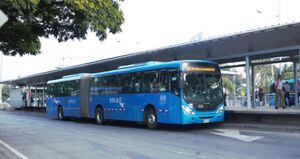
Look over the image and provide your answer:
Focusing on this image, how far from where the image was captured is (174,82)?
18.3m

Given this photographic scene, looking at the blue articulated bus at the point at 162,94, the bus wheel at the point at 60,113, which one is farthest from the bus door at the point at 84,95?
the bus wheel at the point at 60,113

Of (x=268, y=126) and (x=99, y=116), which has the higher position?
(x=99, y=116)

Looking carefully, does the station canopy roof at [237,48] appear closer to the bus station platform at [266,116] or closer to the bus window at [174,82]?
the bus station platform at [266,116]

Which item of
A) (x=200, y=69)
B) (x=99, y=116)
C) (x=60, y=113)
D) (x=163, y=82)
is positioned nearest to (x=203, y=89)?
(x=200, y=69)

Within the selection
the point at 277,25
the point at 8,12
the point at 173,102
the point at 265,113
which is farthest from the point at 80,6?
the point at 265,113

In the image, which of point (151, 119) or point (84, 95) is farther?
point (84, 95)

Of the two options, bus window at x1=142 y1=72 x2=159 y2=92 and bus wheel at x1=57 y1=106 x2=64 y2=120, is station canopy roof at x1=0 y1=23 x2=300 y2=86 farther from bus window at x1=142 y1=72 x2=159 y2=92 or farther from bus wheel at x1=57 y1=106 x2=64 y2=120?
bus wheel at x1=57 y1=106 x2=64 y2=120

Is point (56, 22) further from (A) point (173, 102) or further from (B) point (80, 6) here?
(A) point (173, 102)

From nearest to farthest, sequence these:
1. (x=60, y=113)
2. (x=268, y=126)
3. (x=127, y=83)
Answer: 1. (x=268, y=126)
2. (x=127, y=83)
3. (x=60, y=113)

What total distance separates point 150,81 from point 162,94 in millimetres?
1319

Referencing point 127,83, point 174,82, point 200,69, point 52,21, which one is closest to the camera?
point 52,21

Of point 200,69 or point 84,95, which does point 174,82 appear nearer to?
point 200,69

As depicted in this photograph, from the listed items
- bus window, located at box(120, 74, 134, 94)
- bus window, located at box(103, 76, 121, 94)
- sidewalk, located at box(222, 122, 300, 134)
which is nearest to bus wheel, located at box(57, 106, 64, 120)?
bus window, located at box(103, 76, 121, 94)

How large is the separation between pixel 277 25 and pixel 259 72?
2603 inches
